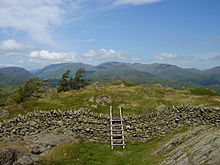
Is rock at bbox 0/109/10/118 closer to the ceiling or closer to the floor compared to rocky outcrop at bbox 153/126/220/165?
closer to the floor

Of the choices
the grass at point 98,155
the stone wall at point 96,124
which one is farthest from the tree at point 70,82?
the grass at point 98,155

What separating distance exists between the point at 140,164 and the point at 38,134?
42.9 feet

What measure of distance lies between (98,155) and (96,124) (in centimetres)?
639

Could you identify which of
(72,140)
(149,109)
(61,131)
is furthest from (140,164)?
(149,109)

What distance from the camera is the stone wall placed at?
23641 millimetres

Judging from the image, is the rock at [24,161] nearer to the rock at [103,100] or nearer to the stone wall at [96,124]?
the stone wall at [96,124]

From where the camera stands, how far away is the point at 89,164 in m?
16.5

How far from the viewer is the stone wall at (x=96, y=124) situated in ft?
77.6

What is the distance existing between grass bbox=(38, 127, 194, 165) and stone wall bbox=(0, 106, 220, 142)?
2.41 meters

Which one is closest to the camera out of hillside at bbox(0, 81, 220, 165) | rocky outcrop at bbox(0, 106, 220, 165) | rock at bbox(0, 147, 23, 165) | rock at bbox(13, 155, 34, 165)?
rock at bbox(0, 147, 23, 165)

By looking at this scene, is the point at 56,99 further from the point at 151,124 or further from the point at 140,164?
the point at 140,164

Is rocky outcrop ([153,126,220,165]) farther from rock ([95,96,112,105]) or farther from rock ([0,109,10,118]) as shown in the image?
rock ([0,109,10,118])

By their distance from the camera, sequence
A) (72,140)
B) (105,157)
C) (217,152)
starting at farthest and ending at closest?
(72,140), (105,157), (217,152)

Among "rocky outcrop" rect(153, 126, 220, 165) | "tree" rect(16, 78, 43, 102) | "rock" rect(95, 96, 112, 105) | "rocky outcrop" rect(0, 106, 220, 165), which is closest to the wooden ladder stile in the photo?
"rocky outcrop" rect(0, 106, 220, 165)
